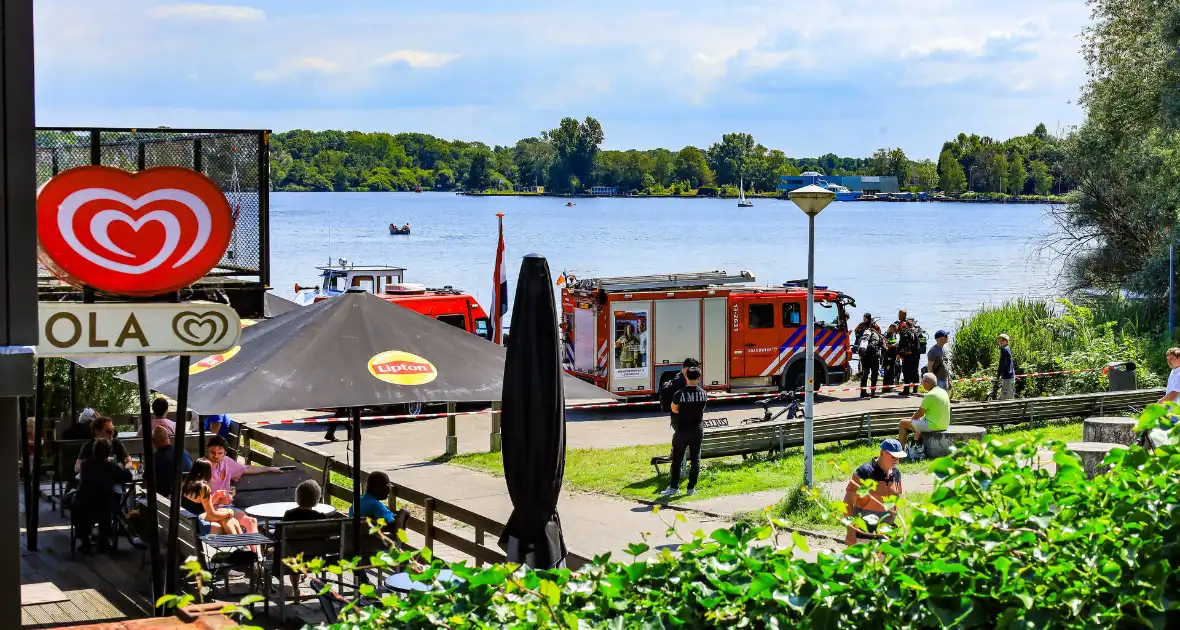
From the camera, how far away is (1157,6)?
31859mm

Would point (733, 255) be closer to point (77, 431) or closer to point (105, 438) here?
point (77, 431)

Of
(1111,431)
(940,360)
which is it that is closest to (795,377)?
(940,360)

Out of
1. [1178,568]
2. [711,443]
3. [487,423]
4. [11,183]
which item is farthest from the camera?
[487,423]

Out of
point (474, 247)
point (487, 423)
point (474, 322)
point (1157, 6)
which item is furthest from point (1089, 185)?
point (474, 247)

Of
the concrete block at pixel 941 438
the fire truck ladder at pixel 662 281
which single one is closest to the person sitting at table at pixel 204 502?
the concrete block at pixel 941 438

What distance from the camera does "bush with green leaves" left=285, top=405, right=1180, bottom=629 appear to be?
395 centimetres

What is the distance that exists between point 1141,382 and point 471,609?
2200 centimetres

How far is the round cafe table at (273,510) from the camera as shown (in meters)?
10.9

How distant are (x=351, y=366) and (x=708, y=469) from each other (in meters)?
8.19

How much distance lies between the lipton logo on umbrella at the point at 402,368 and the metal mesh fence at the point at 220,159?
59.7 inches

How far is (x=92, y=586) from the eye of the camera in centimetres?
1035

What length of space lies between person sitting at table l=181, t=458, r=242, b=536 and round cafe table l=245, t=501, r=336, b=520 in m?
0.21

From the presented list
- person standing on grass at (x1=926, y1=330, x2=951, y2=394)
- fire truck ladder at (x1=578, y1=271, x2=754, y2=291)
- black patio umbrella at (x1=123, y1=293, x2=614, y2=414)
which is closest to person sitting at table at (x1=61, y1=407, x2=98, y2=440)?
black patio umbrella at (x1=123, y1=293, x2=614, y2=414)

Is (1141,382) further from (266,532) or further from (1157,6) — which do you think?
(266,532)
